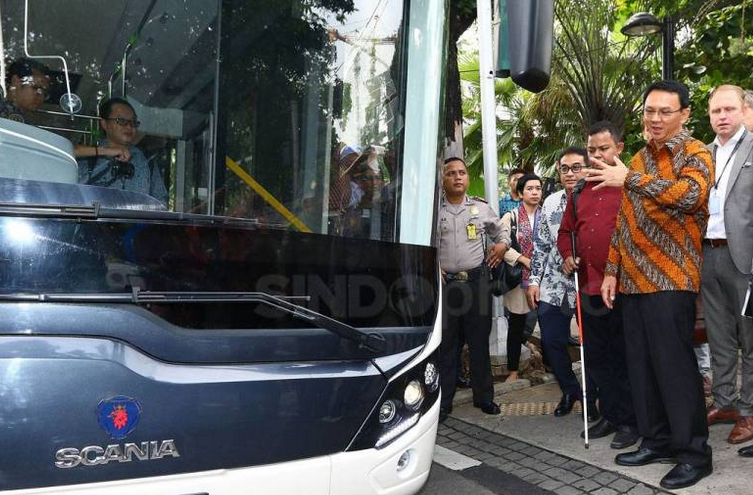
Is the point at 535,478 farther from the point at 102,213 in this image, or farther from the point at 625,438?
the point at 102,213

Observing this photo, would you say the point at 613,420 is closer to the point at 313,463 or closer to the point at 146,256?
the point at 313,463

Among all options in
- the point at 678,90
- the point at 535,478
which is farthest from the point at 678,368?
the point at 678,90

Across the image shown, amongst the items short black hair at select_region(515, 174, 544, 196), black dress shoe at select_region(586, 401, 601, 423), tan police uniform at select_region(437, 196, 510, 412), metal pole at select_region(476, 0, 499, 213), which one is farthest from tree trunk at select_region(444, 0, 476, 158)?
black dress shoe at select_region(586, 401, 601, 423)

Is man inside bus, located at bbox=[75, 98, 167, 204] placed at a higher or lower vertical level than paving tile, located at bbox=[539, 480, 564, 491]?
higher

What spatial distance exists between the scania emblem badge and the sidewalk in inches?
92.4

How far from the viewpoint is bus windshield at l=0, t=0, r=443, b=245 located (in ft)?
6.27

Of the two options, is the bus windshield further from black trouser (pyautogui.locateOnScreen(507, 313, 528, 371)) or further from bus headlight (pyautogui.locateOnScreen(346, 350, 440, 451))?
black trouser (pyautogui.locateOnScreen(507, 313, 528, 371))

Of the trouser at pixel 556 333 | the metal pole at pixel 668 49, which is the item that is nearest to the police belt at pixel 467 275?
the trouser at pixel 556 333

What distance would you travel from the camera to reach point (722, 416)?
3.91m

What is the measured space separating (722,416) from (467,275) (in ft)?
5.90

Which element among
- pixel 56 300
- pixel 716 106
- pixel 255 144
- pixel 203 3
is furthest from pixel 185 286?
pixel 716 106

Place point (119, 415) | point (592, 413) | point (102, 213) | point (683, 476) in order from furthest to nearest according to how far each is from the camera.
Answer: point (592, 413), point (683, 476), point (102, 213), point (119, 415)

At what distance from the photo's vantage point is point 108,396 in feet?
5.41

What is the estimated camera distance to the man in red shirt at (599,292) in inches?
150
